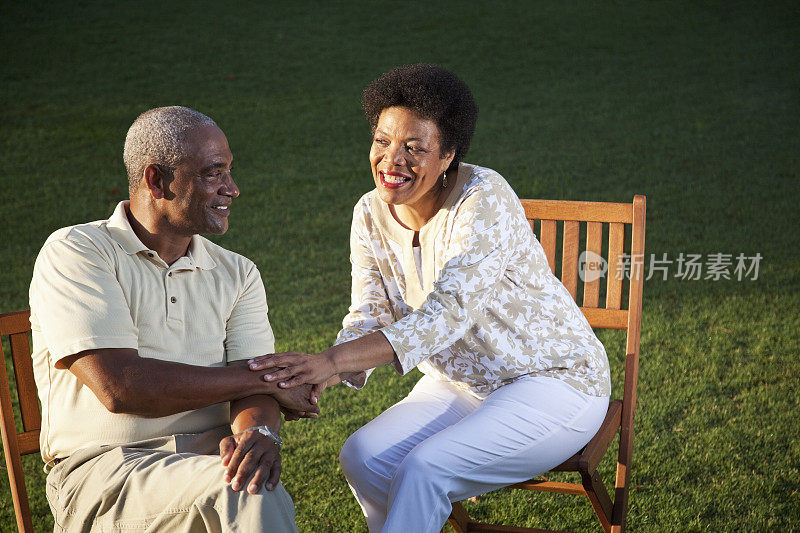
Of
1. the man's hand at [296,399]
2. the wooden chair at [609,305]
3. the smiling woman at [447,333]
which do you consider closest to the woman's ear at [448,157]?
the smiling woman at [447,333]

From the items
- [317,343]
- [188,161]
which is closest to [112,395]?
[188,161]

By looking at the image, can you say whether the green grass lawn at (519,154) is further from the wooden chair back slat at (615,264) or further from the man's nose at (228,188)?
the man's nose at (228,188)

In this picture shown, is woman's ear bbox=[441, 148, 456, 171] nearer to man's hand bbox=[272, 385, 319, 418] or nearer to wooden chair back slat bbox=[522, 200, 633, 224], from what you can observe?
wooden chair back slat bbox=[522, 200, 633, 224]

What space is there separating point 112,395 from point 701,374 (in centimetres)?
371

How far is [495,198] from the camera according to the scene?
3225 millimetres

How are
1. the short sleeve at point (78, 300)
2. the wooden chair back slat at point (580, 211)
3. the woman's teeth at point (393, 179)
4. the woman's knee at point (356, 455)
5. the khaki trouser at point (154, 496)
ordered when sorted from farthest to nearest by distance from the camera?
the wooden chair back slat at point (580, 211)
the woman's teeth at point (393, 179)
the woman's knee at point (356, 455)
the short sleeve at point (78, 300)
the khaki trouser at point (154, 496)

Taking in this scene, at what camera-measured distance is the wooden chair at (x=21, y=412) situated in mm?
3034

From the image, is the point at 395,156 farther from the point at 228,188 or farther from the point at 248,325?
the point at 248,325

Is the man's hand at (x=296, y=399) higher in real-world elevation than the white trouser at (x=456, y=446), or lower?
higher

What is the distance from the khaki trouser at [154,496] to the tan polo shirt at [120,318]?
0.08 metres

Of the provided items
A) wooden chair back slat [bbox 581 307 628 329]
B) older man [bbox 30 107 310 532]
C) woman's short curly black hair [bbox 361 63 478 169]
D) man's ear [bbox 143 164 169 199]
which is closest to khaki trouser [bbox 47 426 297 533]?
older man [bbox 30 107 310 532]

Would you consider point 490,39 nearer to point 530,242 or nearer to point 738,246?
point 738,246

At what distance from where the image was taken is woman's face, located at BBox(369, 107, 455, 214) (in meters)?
3.24

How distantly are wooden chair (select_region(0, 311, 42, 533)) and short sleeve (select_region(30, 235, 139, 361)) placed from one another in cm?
13
